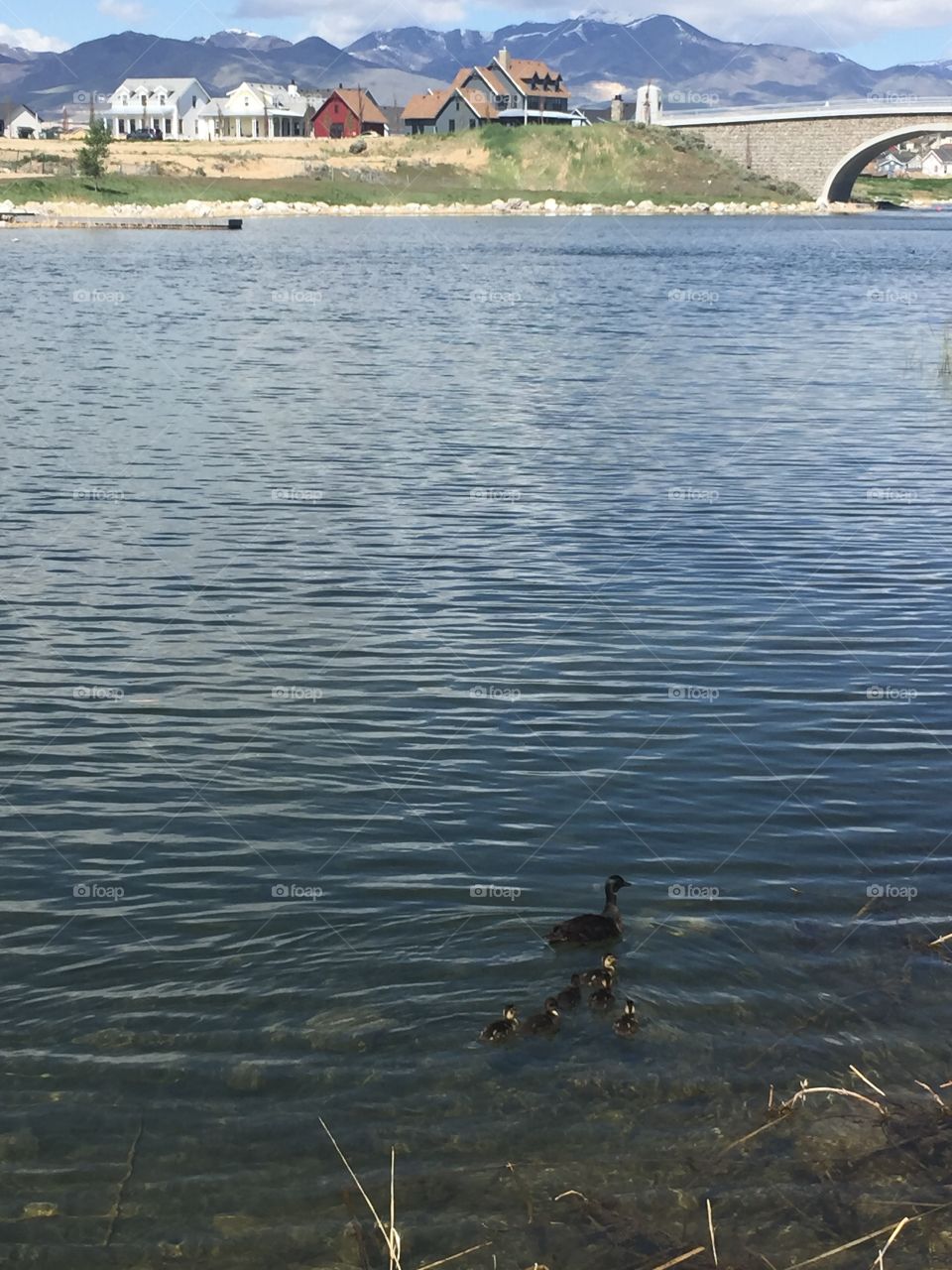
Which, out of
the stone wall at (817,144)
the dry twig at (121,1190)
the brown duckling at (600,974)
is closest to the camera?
the dry twig at (121,1190)

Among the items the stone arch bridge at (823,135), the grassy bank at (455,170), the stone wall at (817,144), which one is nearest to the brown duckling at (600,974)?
the grassy bank at (455,170)

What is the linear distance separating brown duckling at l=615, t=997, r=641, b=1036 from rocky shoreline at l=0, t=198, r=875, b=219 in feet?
439

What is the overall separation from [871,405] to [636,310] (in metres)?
26.1

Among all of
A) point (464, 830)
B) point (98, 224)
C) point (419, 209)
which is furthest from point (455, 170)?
point (464, 830)

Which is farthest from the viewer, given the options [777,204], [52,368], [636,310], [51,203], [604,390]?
[777,204]

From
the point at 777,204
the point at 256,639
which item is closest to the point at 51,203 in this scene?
the point at 777,204

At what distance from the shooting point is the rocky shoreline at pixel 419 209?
453 feet

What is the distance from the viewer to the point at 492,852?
12141mm

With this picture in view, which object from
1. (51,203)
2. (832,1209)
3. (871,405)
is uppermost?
(51,203)

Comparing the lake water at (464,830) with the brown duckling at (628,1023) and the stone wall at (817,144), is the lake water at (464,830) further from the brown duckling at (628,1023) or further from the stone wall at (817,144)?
the stone wall at (817,144)

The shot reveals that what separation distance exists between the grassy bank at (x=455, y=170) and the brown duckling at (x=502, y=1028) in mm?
157539

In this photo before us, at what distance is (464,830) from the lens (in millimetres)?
12570

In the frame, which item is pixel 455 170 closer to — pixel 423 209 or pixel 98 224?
pixel 423 209

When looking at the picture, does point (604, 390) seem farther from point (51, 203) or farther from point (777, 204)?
point (777, 204)
